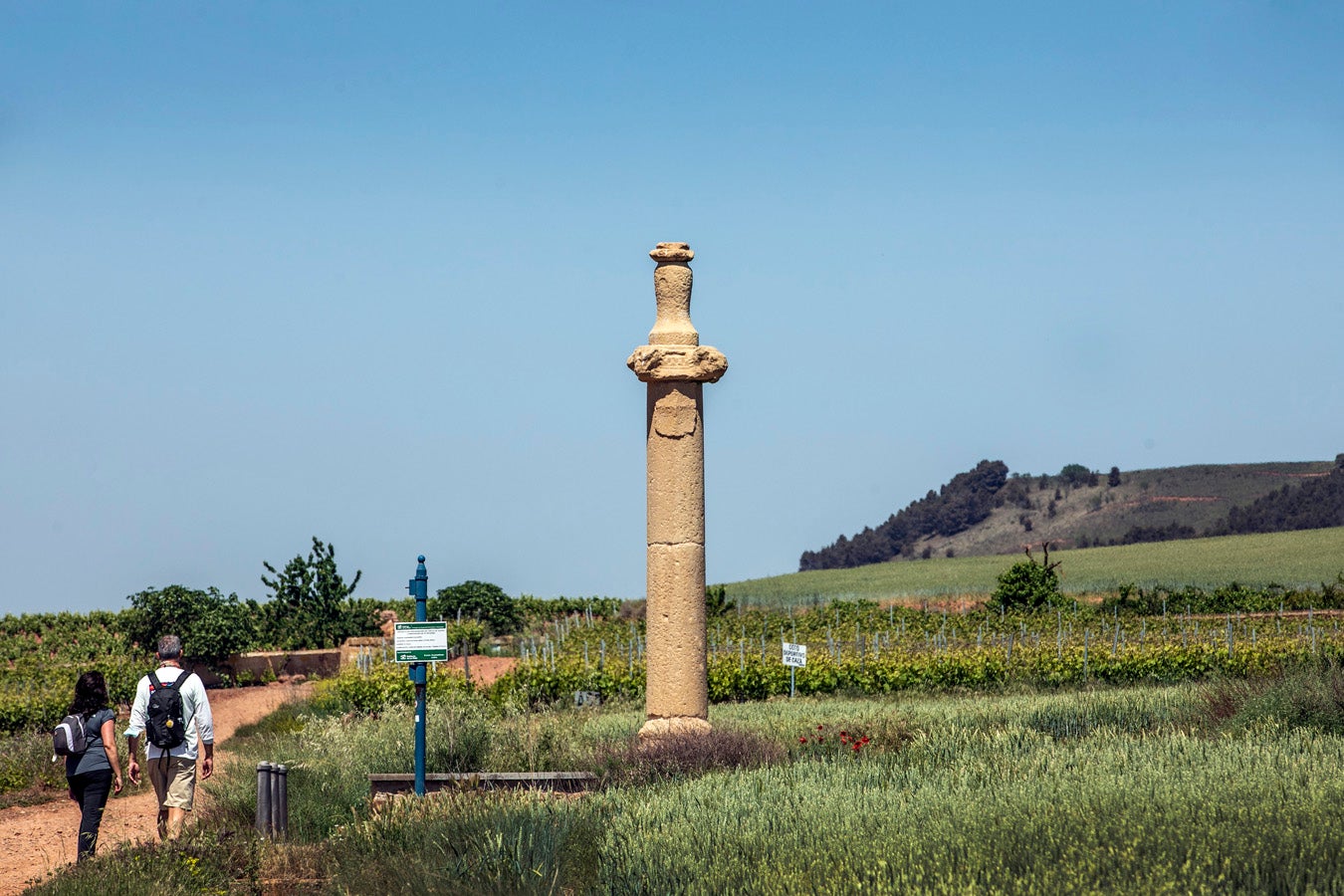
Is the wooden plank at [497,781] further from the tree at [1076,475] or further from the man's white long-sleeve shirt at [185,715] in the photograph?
the tree at [1076,475]

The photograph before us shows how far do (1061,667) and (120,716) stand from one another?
707 inches

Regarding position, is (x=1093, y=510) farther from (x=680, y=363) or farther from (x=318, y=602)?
(x=680, y=363)

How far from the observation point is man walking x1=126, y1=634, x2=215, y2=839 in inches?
451

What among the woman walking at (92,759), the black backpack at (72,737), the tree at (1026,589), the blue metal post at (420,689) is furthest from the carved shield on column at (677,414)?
the tree at (1026,589)

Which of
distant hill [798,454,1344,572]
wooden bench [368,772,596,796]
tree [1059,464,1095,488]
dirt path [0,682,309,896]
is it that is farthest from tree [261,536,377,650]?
tree [1059,464,1095,488]

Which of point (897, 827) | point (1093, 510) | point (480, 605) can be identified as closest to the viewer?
point (897, 827)

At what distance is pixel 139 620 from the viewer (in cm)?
3247

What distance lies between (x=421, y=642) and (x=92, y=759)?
9.22 feet

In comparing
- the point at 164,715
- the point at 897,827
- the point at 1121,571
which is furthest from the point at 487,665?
the point at 1121,571

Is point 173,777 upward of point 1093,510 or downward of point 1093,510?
downward

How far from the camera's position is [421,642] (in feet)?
40.3

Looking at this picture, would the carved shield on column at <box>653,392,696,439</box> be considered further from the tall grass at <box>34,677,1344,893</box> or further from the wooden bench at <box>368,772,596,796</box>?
the wooden bench at <box>368,772,596,796</box>

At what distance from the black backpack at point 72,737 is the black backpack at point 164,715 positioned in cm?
53

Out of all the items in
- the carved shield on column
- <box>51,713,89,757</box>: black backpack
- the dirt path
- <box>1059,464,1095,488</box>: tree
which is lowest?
the dirt path
